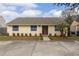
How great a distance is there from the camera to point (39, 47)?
753 cm

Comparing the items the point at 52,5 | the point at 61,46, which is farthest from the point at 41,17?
the point at 61,46

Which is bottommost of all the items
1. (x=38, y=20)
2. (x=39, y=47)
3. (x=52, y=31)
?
(x=39, y=47)

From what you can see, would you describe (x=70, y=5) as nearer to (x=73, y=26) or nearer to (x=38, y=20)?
(x=73, y=26)

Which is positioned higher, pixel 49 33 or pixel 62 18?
pixel 62 18

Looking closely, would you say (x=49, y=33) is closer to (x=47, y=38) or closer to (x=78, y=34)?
(x=47, y=38)

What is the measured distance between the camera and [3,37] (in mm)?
7430

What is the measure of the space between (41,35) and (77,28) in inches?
45.3

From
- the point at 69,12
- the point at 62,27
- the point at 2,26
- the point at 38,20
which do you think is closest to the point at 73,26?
the point at 62,27

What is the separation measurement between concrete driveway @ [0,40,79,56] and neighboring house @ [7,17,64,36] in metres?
0.30

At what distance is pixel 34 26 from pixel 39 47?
0.70 metres

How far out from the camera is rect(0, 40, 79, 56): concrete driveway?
7.39 m

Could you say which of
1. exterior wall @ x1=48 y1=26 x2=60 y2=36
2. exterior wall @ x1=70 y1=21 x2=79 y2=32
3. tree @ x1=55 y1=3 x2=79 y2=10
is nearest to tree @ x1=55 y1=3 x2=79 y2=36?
tree @ x1=55 y1=3 x2=79 y2=10

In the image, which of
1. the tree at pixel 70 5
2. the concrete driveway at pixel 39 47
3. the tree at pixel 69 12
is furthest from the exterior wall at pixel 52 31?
the tree at pixel 70 5

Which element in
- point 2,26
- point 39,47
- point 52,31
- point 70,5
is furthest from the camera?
point 52,31
